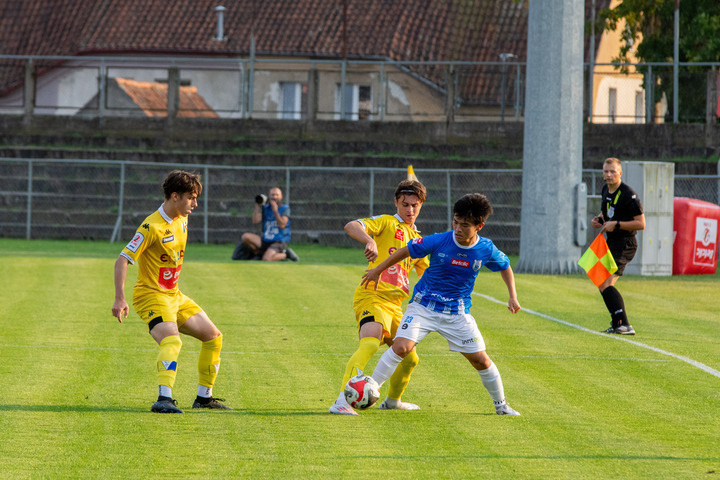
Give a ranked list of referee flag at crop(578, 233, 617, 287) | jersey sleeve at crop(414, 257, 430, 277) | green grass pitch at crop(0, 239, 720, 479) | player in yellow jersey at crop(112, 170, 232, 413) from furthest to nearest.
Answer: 1. referee flag at crop(578, 233, 617, 287)
2. jersey sleeve at crop(414, 257, 430, 277)
3. player in yellow jersey at crop(112, 170, 232, 413)
4. green grass pitch at crop(0, 239, 720, 479)

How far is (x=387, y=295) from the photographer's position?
7941 millimetres

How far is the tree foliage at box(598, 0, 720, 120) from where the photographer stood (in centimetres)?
2955

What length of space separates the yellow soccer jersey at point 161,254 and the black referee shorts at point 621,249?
22.1 feet

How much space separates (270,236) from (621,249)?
1080cm

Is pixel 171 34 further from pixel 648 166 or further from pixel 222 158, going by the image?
pixel 648 166

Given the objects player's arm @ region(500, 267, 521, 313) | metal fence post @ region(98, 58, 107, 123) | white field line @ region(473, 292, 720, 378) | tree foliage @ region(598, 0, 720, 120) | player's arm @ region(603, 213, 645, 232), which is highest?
tree foliage @ region(598, 0, 720, 120)

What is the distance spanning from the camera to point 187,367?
31.8 feet

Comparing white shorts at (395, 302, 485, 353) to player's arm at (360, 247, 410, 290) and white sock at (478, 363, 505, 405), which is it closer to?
white sock at (478, 363, 505, 405)

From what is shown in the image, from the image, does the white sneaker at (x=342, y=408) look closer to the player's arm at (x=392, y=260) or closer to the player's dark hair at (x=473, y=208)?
the player's arm at (x=392, y=260)

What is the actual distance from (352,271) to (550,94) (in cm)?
507

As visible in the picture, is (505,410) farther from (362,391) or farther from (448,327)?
(362,391)

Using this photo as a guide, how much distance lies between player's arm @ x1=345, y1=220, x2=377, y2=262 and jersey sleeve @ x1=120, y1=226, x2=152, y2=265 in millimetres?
1391

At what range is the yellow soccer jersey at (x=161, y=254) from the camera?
757 cm

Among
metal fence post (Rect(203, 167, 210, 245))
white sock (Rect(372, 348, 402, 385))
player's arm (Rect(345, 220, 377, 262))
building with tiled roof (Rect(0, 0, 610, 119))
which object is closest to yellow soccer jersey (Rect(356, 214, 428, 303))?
player's arm (Rect(345, 220, 377, 262))
